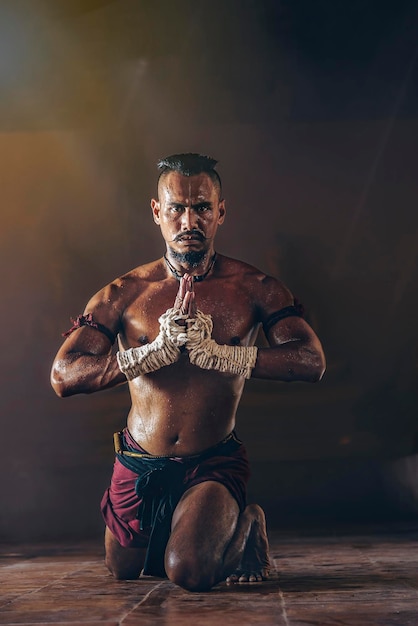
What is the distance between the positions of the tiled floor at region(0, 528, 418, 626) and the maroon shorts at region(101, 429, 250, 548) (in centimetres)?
21

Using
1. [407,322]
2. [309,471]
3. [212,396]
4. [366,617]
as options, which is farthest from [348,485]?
[366,617]

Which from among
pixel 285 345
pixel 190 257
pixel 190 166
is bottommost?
pixel 285 345

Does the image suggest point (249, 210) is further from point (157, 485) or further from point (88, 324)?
point (157, 485)

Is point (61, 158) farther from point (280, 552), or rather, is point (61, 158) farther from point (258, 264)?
point (280, 552)

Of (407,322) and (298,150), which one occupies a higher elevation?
(298,150)

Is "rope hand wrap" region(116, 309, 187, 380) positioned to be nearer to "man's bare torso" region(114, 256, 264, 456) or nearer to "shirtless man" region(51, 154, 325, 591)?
"shirtless man" region(51, 154, 325, 591)

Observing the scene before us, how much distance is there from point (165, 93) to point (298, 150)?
1.02 metres

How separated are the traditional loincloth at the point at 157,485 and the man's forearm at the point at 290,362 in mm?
375

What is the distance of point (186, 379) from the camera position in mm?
3582

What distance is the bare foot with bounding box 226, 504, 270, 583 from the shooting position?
345 centimetres

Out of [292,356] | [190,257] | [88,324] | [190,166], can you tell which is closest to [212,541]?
[292,356]

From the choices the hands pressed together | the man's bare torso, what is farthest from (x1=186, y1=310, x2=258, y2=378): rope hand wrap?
the man's bare torso

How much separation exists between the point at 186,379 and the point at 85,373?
414 millimetres

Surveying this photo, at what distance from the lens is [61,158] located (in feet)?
20.3
